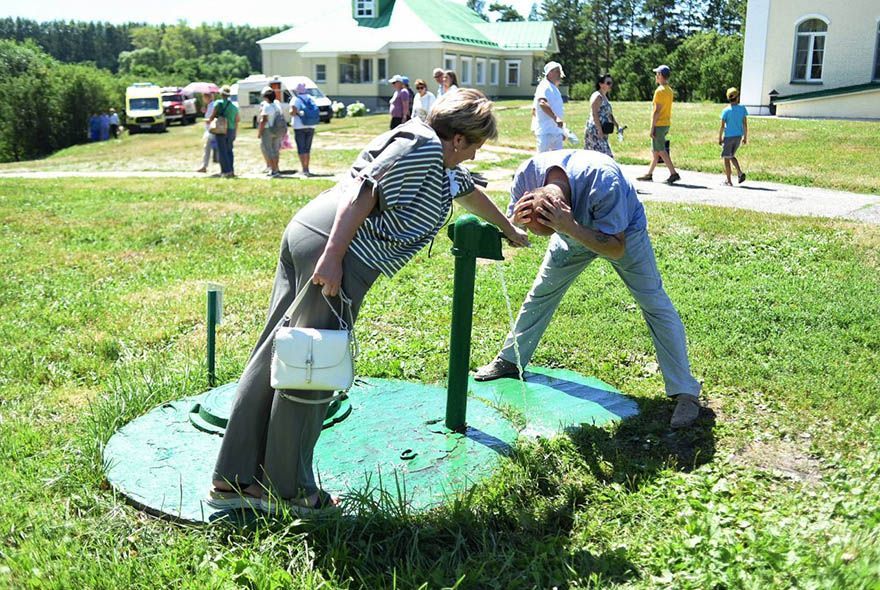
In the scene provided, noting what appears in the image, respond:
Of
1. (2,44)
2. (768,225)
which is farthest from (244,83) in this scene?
(768,225)

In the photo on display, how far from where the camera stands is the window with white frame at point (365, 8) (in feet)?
153

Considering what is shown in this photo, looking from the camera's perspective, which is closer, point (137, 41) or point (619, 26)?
point (619, 26)

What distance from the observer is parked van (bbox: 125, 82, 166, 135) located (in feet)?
136

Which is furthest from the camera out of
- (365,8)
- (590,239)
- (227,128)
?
(365,8)

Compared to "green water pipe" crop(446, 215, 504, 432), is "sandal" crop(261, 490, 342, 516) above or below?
below

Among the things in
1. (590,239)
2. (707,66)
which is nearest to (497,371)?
(590,239)

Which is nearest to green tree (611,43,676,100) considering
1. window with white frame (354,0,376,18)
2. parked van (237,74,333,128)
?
window with white frame (354,0,376,18)

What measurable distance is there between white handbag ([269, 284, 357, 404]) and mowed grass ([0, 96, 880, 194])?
11659mm

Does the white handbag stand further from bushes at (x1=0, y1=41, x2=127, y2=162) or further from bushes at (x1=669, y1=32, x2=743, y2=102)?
bushes at (x1=669, y1=32, x2=743, y2=102)

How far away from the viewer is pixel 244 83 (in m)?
40.5

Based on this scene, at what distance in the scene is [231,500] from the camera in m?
3.55

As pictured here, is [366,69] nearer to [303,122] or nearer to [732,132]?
[303,122]

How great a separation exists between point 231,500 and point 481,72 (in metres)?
48.5

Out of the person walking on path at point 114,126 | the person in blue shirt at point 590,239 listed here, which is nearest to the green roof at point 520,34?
the person walking on path at point 114,126
